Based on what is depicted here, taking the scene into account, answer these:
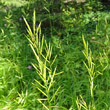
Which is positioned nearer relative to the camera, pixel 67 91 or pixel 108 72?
pixel 67 91

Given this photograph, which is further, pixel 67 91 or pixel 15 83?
pixel 15 83

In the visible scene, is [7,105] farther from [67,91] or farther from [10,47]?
[10,47]

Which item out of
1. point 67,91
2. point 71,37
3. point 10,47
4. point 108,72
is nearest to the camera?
point 67,91

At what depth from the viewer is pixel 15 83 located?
6.67 ft

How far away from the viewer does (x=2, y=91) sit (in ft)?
6.18

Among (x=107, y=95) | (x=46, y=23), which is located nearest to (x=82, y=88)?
(x=107, y=95)

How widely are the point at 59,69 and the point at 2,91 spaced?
0.80 metres

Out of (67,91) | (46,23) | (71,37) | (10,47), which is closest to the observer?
(67,91)

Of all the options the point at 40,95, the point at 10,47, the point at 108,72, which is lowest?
the point at 40,95

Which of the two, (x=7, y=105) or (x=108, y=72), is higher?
(x=108, y=72)

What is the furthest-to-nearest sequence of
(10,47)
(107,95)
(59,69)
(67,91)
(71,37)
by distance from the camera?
1. (71,37)
2. (10,47)
3. (59,69)
4. (67,91)
5. (107,95)

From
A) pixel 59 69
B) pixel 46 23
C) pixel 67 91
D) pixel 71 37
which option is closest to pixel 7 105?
pixel 67 91

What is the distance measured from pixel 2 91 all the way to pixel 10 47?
97 cm

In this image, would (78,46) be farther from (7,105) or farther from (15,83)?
(7,105)
